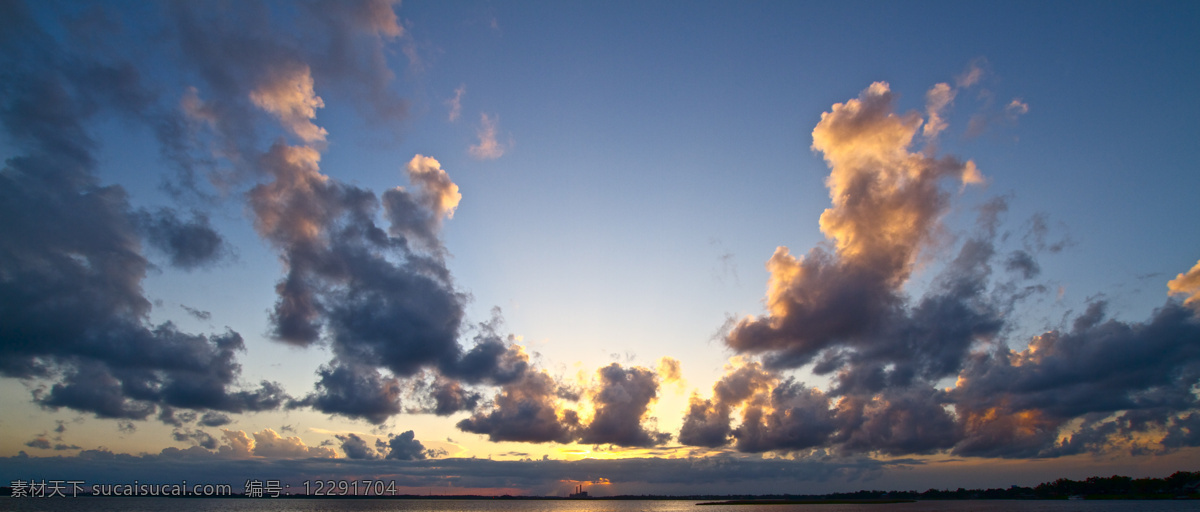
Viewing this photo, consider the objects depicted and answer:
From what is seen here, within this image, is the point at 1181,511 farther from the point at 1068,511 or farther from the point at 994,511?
the point at 994,511

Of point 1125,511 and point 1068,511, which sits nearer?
point 1125,511

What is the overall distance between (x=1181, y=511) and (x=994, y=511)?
4947 centimetres

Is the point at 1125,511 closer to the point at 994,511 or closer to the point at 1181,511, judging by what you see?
the point at 1181,511

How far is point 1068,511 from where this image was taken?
190m

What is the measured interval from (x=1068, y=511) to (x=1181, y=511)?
28.5 meters

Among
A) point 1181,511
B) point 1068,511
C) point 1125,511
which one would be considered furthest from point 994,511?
point 1181,511

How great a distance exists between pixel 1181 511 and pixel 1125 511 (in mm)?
24315

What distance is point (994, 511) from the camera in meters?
199

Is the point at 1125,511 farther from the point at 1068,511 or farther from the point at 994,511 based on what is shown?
the point at 994,511

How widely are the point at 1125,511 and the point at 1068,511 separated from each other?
68.6 ft

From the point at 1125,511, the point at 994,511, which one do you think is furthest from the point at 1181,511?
the point at 994,511

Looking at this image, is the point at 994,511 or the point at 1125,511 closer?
the point at 1125,511

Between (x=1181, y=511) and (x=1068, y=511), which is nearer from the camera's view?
(x=1181, y=511)
